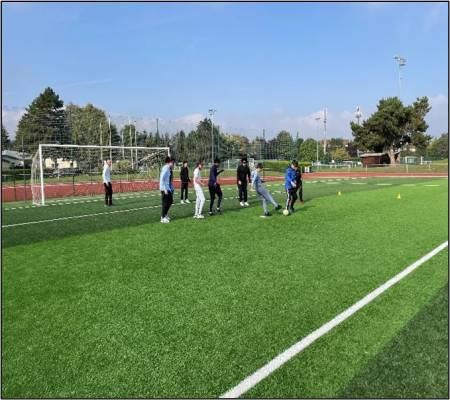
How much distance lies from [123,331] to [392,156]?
75663 mm

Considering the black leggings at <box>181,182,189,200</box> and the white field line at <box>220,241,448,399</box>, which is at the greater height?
the black leggings at <box>181,182,189,200</box>

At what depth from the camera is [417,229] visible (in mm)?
11633

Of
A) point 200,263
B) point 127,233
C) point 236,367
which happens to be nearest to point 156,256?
point 200,263

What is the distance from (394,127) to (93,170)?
5620 centimetres

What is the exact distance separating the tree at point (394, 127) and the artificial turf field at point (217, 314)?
2660 inches

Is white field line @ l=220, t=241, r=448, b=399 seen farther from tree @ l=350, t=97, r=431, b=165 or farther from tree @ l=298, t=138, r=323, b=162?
tree @ l=298, t=138, r=323, b=162

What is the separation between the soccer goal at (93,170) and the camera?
29234mm

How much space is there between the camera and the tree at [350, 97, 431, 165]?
73125 millimetres

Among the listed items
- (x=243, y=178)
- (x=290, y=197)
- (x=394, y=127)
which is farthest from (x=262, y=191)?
(x=394, y=127)

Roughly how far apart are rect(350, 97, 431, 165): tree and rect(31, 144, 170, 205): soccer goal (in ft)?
162

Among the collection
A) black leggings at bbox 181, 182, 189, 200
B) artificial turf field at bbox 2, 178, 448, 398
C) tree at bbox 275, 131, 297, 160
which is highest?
tree at bbox 275, 131, 297, 160

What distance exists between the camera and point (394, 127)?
2867 inches

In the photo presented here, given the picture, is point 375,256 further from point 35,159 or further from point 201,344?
point 35,159

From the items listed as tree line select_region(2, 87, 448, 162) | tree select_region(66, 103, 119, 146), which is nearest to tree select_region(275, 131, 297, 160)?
tree line select_region(2, 87, 448, 162)
